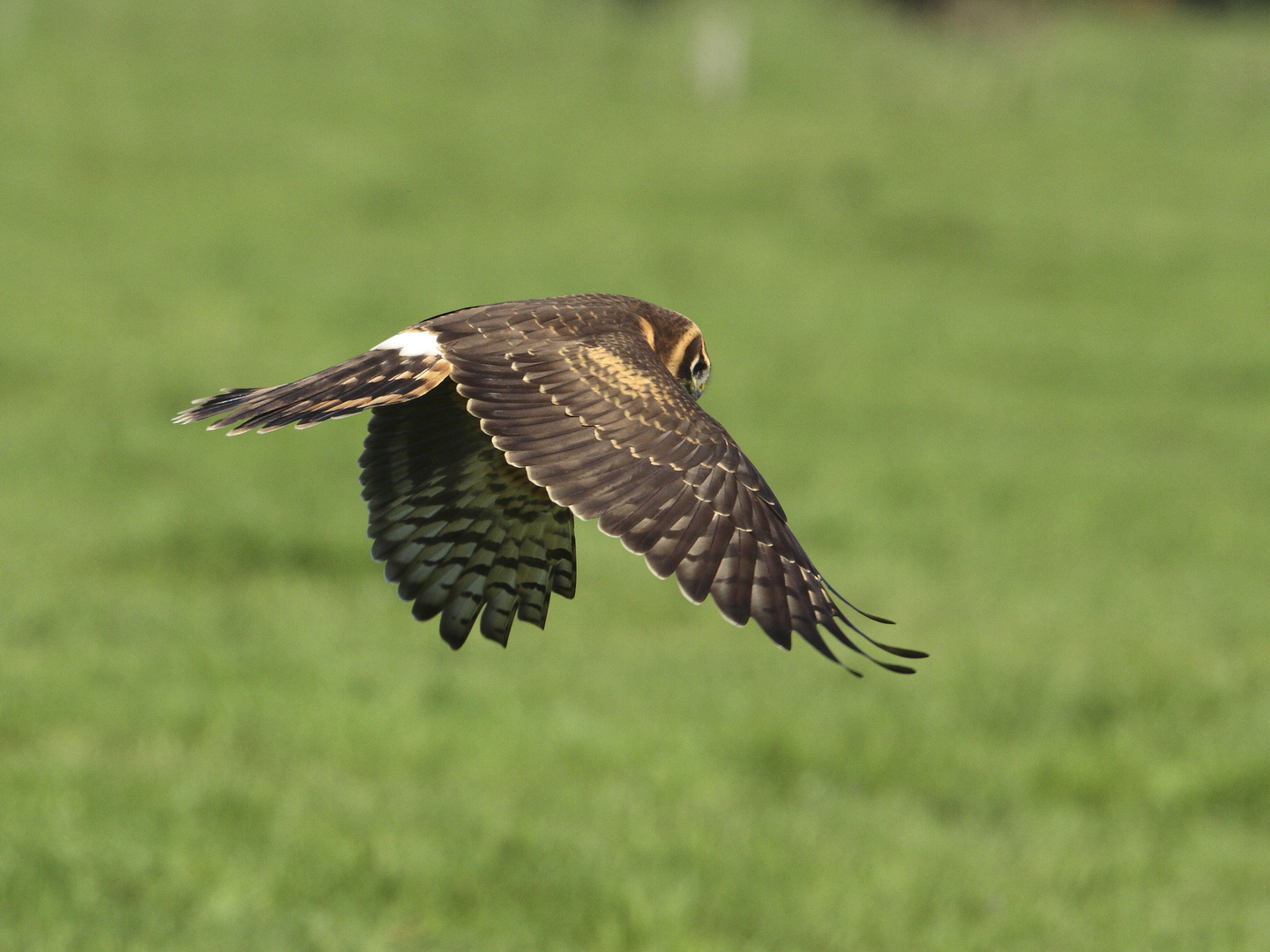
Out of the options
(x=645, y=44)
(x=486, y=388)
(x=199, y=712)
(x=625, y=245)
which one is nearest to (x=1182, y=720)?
(x=199, y=712)

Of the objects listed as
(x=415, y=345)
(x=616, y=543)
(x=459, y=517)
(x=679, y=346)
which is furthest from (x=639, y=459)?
(x=616, y=543)

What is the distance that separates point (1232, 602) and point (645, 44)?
804 inches

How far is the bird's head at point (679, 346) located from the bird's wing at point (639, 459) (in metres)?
0.50

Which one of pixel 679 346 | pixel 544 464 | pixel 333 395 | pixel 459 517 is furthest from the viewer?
pixel 679 346

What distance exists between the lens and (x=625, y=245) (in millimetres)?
16688

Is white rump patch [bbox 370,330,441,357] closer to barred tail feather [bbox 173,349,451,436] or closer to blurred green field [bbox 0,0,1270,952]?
barred tail feather [bbox 173,349,451,436]

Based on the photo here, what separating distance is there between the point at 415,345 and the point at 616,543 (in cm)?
643

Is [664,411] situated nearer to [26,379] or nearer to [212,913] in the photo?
[212,913]

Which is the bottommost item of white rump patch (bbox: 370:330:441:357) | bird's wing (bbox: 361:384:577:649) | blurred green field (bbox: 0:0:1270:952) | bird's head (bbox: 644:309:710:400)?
blurred green field (bbox: 0:0:1270:952)

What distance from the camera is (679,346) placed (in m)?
4.18

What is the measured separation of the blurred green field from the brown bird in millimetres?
1394

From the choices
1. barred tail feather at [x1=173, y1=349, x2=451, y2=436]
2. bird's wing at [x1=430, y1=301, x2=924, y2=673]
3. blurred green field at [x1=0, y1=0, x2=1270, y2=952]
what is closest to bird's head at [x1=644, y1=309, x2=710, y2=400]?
bird's wing at [x1=430, y1=301, x2=924, y2=673]

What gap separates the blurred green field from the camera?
5.25 m

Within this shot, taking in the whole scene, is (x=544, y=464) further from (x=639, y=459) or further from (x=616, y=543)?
(x=616, y=543)
